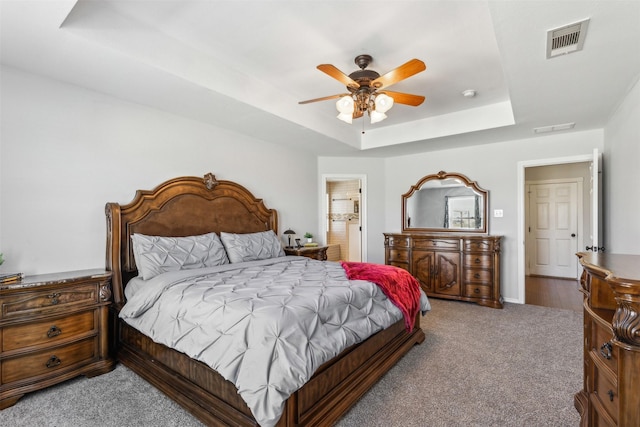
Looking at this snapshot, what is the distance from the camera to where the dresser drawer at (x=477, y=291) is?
448 centimetres

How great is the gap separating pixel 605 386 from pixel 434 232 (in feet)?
13.0

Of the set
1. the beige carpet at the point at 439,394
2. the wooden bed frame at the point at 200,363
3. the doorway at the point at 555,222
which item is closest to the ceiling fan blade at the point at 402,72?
the wooden bed frame at the point at 200,363

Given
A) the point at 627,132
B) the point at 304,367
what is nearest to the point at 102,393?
the point at 304,367

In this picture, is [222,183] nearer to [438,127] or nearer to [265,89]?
[265,89]

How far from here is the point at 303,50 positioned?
8.90 ft

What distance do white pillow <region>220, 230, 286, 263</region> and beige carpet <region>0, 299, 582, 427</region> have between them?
146cm

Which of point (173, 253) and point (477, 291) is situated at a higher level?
point (173, 253)

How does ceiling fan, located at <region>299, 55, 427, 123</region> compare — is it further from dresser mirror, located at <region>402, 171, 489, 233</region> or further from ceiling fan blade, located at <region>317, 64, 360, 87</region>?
dresser mirror, located at <region>402, 171, 489, 233</region>

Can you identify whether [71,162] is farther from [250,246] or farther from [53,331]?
[250,246]

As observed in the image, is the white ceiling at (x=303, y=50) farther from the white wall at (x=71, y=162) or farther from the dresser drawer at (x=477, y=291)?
the dresser drawer at (x=477, y=291)

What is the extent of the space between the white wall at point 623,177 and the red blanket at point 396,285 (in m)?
1.83

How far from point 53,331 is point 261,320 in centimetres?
180

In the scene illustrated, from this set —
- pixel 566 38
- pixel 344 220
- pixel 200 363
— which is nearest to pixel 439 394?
pixel 200 363

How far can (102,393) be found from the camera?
2.28 m
